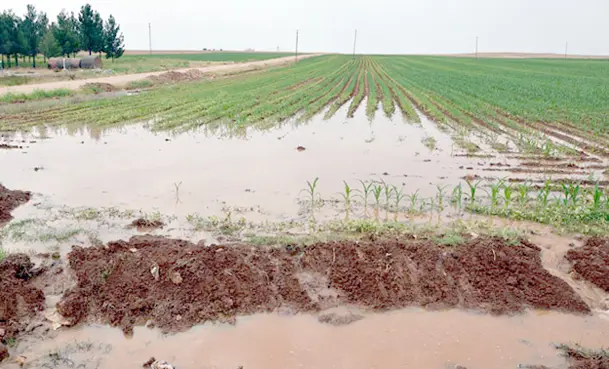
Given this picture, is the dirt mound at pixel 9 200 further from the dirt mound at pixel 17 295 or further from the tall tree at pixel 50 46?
the tall tree at pixel 50 46

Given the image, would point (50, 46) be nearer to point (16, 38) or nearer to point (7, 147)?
point (16, 38)

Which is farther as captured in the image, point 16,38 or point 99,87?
point 16,38

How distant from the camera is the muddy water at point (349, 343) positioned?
13.5ft

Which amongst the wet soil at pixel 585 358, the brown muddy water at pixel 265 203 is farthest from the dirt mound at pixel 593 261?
the wet soil at pixel 585 358

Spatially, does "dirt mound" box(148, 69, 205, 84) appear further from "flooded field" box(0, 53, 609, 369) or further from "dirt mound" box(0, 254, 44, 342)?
"dirt mound" box(0, 254, 44, 342)

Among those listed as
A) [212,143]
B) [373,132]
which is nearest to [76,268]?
[212,143]

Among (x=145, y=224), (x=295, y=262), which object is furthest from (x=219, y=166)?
(x=295, y=262)

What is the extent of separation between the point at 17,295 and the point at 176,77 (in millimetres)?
33019

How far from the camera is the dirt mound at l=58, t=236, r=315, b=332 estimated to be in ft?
15.4

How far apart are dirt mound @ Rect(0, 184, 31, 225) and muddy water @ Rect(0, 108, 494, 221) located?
1.42 ft

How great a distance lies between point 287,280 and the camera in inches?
211

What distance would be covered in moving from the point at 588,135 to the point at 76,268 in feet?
46.3

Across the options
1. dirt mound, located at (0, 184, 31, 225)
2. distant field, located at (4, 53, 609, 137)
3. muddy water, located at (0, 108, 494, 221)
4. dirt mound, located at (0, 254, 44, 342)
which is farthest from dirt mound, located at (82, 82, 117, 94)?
dirt mound, located at (0, 254, 44, 342)

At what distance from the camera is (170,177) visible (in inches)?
374
